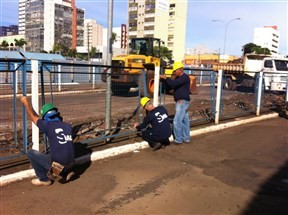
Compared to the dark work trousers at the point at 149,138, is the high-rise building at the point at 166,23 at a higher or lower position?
higher

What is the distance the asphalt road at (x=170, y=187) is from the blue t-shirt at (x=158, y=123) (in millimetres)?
363

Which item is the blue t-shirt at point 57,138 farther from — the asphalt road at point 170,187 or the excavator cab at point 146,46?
the excavator cab at point 146,46

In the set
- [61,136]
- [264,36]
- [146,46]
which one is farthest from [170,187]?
[264,36]

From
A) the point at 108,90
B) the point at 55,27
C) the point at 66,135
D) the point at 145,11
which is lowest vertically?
the point at 66,135

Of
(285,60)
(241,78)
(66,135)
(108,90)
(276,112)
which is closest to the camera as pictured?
(66,135)

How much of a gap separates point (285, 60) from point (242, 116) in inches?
468

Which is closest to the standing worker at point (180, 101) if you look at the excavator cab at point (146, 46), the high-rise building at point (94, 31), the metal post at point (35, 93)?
the metal post at point (35, 93)

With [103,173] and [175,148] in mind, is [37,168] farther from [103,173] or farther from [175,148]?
[175,148]

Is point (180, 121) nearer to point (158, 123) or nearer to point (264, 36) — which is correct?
point (158, 123)

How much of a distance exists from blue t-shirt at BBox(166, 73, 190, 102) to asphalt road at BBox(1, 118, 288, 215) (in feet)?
3.71

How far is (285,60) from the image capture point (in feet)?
69.7

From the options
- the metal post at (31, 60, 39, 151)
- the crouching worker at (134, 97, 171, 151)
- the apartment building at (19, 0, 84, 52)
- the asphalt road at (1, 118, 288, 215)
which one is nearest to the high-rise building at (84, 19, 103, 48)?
the apartment building at (19, 0, 84, 52)

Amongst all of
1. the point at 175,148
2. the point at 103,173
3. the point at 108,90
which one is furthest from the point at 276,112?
the point at 103,173

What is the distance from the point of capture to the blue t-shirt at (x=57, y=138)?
14.9ft
